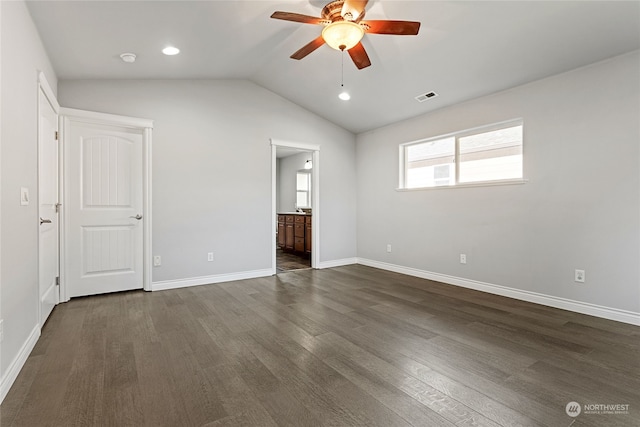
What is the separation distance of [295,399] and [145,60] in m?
3.58

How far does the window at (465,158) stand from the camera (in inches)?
148

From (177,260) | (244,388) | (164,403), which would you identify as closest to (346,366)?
(244,388)

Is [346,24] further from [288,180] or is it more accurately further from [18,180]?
[288,180]

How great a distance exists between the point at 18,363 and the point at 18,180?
3.89ft

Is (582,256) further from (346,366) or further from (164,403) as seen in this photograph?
(164,403)

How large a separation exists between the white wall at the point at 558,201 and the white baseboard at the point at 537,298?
5 cm

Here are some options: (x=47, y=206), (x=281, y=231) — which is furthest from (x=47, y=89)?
(x=281, y=231)

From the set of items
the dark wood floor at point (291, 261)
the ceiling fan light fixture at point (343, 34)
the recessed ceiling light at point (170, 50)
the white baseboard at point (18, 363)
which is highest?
the recessed ceiling light at point (170, 50)

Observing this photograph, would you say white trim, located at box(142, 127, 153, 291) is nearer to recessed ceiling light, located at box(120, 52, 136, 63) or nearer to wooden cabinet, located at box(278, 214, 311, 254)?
recessed ceiling light, located at box(120, 52, 136, 63)

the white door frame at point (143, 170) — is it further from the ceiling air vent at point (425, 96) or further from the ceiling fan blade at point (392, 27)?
the ceiling air vent at point (425, 96)

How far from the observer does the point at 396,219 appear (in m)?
5.14

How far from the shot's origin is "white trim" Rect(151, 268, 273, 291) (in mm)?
4055

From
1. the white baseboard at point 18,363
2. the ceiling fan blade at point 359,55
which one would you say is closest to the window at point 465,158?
the ceiling fan blade at point 359,55

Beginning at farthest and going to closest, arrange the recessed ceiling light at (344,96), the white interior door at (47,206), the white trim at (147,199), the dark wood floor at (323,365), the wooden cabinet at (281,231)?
the wooden cabinet at (281,231)
the recessed ceiling light at (344,96)
the white trim at (147,199)
the white interior door at (47,206)
the dark wood floor at (323,365)
